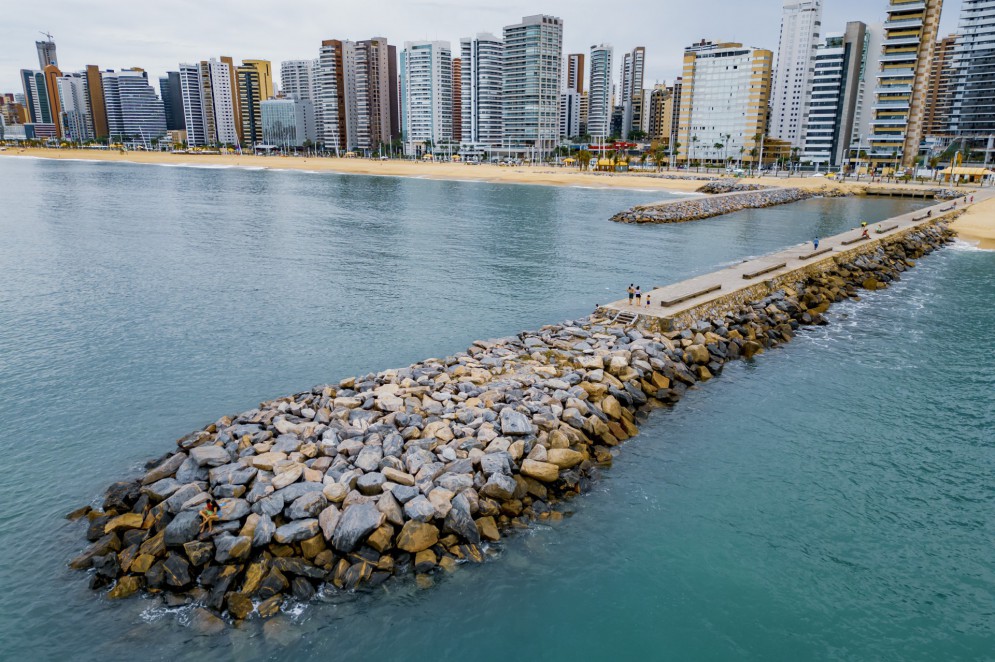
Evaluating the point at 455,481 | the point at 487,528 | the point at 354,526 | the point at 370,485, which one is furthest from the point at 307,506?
the point at 487,528

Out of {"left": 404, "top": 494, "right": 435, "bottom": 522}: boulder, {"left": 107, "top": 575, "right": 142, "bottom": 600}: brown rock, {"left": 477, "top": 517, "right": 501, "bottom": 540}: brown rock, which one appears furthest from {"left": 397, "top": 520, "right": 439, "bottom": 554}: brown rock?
{"left": 107, "top": 575, "right": 142, "bottom": 600}: brown rock

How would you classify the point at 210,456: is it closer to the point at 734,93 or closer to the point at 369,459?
the point at 369,459

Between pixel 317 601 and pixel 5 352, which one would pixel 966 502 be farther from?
pixel 5 352

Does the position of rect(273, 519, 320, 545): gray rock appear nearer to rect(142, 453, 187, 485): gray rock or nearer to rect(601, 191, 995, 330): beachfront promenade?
rect(142, 453, 187, 485): gray rock

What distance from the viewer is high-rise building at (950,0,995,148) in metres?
167

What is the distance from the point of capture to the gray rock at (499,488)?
583 inches

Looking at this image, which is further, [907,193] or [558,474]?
[907,193]

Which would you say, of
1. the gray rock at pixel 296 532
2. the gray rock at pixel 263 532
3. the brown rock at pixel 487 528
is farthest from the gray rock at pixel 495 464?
the gray rock at pixel 263 532

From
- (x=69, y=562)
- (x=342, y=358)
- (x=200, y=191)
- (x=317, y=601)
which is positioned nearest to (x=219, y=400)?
(x=342, y=358)

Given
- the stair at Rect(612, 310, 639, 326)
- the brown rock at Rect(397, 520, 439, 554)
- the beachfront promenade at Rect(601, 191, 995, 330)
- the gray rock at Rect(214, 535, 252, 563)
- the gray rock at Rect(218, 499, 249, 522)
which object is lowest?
the brown rock at Rect(397, 520, 439, 554)

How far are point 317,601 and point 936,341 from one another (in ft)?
97.5

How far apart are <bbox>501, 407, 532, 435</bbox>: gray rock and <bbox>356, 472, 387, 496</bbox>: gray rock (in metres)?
3.91

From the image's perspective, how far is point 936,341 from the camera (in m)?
29.4

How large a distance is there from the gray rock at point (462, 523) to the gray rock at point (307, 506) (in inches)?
107
